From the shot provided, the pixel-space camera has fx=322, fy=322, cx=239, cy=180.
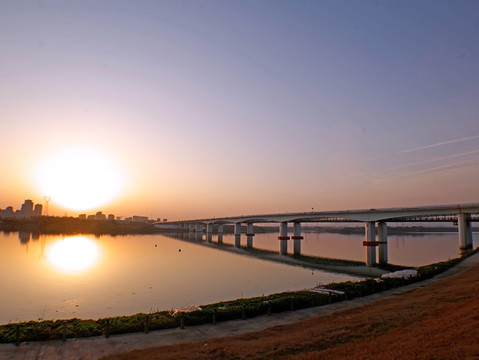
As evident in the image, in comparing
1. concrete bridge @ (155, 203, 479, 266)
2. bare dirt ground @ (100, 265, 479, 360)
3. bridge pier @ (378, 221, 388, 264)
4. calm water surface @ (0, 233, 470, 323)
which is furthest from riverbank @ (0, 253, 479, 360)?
bridge pier @ (378, 221, 388, 264)

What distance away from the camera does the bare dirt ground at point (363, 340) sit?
39.7 ft

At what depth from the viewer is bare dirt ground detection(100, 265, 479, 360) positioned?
39.7ft

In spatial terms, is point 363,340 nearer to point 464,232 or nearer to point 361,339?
point 361,339

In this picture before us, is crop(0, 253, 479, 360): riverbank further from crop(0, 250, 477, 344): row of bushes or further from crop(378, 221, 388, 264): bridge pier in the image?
crop(378, 221, 388, 264): bridge pier

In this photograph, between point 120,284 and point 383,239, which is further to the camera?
point 383,239

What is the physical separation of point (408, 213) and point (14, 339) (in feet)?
279

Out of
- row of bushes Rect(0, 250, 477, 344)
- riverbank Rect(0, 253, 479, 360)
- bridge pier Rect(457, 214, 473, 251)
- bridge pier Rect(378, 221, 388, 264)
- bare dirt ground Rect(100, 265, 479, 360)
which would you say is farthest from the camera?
bridge pier Rect(378, 221, 388, 264)

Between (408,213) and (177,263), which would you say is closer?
(177,263)

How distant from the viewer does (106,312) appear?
89.5 ft

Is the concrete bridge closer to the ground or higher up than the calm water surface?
higher up

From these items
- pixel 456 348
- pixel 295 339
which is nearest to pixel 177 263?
pixel 295 339

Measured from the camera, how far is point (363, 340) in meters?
14.9

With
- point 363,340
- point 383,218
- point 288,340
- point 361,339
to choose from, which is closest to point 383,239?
point 383,218

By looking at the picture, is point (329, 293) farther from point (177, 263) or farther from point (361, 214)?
point (361, 214)
